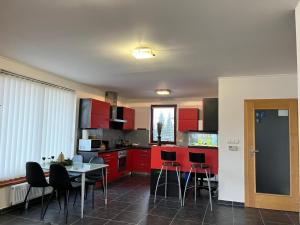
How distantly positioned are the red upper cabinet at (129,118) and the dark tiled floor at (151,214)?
296 centimetres

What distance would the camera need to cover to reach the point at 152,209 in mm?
4148

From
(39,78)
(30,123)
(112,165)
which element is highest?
(39,78)

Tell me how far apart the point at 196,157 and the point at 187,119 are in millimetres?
2560

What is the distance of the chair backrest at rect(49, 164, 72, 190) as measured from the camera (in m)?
3.49

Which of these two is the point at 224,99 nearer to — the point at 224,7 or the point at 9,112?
the point at 224,7

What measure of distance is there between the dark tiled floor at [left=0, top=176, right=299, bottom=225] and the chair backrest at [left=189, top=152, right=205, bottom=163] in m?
0.83

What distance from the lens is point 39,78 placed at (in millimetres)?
4453

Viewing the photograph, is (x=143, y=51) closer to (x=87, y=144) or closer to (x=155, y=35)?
(x=155, y=35)

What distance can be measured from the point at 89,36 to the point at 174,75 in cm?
223

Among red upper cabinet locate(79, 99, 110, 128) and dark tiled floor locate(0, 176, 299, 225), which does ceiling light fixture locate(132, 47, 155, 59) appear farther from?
red upper cabinet locate(79, 99, 110, 128)

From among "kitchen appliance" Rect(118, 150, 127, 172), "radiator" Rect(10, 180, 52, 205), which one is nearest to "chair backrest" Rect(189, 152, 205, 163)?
"kitchen appliance" Rect(118, 150, 127, 172)

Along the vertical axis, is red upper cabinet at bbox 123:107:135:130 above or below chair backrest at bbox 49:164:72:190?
above

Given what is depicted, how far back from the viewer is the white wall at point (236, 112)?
4387mm

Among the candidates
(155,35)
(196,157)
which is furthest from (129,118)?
(155,35)
